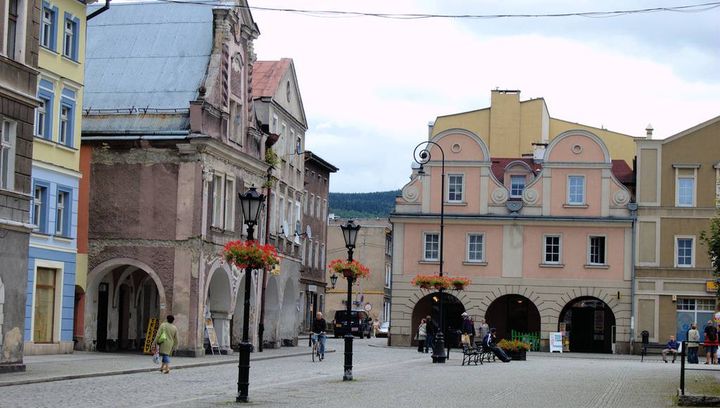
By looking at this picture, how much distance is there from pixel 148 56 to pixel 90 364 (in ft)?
53.3

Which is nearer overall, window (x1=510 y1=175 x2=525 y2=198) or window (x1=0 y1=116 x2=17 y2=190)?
window (x1=0 y1=116 x2=17 y2=190)

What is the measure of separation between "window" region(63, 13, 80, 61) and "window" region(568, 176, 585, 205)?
3170 centimetres

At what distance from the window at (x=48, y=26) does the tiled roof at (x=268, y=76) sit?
16.4 metres

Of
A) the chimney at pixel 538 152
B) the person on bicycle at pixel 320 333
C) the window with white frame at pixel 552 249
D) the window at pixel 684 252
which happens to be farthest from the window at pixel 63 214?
the window at pixel 684 252

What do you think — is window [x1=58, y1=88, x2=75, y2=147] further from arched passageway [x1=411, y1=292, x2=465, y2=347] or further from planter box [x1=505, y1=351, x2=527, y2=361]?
arched passageway [x1=411, y1=292, x2=465, y2=347]

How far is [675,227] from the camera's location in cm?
6406

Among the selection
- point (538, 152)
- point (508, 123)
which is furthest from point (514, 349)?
point (508, 123)

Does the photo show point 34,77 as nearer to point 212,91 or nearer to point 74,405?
point 74,405

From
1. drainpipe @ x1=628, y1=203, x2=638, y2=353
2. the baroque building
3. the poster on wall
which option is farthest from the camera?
the poster on wall

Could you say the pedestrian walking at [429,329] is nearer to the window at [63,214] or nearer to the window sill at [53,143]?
the window at [63,214]

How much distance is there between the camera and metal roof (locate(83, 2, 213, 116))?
46.2 metres

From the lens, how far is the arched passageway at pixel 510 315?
6831cm

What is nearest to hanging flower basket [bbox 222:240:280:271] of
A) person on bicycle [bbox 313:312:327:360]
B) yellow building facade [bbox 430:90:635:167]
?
person on bicycle [bbox 313:312:327:360]

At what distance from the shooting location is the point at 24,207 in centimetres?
3041
